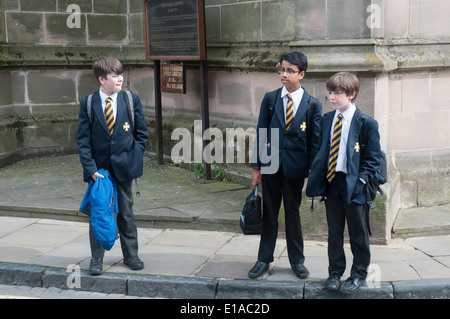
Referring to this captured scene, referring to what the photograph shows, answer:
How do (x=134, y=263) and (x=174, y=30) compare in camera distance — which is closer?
(x=134, y=263)

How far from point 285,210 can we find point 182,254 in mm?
1201

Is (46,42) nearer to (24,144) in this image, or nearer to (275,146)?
(24,144)

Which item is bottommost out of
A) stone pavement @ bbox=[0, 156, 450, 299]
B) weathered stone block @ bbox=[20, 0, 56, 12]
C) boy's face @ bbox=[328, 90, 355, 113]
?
stone pavement @ bbox=[0, 156, 450, 299]

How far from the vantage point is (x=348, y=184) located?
486 centimetres

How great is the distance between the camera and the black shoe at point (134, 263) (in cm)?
564

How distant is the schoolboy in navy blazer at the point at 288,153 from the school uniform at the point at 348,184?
0.20 m

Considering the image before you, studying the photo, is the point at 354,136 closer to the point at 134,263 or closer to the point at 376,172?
the point at 376,172

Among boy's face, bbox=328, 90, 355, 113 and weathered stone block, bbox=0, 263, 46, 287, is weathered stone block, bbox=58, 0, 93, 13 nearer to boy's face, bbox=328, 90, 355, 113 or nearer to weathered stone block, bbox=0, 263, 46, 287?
weathered stone block, bbox=0, 263, 46, 287

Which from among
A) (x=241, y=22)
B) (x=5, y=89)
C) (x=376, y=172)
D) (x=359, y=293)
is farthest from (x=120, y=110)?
(x=5, y=89)

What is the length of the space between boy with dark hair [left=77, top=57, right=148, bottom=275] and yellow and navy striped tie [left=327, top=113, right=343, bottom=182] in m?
1.63

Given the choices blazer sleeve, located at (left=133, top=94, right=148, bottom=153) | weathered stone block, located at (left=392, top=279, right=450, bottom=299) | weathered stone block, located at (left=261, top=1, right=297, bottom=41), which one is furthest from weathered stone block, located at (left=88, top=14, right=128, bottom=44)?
weathered stone block, located at (left=392, top=279, right=450, bottom=299)

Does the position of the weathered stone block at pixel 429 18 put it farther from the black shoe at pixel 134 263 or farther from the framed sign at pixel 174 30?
the black shoe at pixel 134 263

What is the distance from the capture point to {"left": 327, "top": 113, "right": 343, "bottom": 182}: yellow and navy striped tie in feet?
16.3
